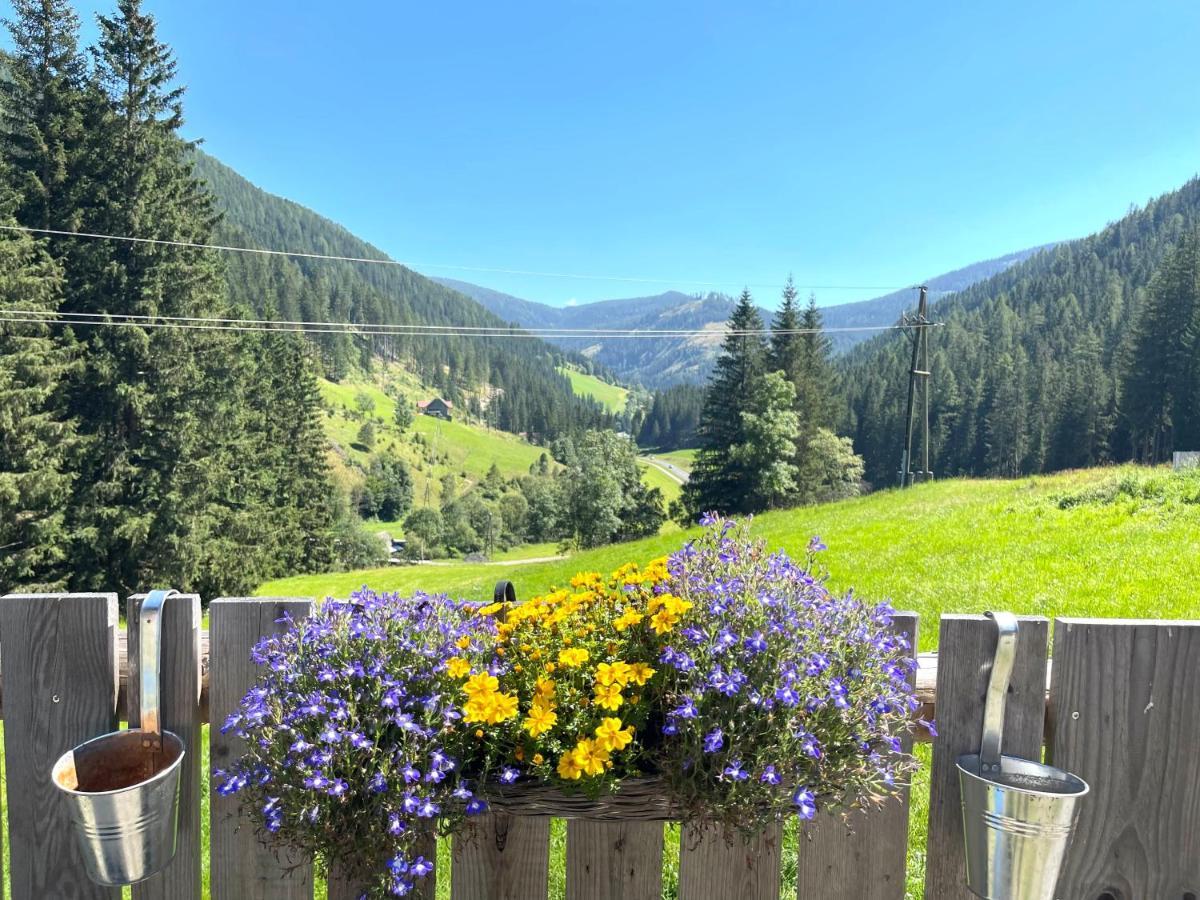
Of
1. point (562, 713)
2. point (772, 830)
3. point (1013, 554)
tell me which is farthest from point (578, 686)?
point (1013, 554)

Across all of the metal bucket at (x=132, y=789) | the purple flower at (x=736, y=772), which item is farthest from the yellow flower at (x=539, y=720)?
the metal bucket at (x=132, y=789)

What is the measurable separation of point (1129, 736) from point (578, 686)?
1388mm

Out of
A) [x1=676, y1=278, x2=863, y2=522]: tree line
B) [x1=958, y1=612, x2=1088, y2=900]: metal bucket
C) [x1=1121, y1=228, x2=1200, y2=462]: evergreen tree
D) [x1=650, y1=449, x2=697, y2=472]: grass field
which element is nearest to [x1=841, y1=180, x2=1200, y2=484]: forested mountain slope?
[x1=1121, y1=228, x2=1200, y2=462]: evergreen tree

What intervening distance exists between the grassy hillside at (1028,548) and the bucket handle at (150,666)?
5.73 meters

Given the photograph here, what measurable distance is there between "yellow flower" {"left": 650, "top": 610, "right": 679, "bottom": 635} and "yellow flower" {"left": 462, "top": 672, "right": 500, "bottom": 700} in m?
0.35

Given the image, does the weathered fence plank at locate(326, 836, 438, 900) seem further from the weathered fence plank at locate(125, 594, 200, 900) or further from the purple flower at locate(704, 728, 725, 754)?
the purple flower at locate(704, 728, 725, 754)

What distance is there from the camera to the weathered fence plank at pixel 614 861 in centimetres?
171

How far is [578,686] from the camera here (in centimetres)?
141

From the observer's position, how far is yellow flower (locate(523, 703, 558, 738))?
1.32 m

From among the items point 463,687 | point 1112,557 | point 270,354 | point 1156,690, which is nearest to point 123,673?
point 463,687

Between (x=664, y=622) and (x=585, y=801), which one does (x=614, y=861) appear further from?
(x=664, y=622)

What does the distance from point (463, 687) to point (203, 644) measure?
2.88 ft

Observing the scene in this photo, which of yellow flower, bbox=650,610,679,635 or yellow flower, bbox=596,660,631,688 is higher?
yellow flower, bbox=650,610,679,635

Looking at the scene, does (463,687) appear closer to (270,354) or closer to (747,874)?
(747,874)
